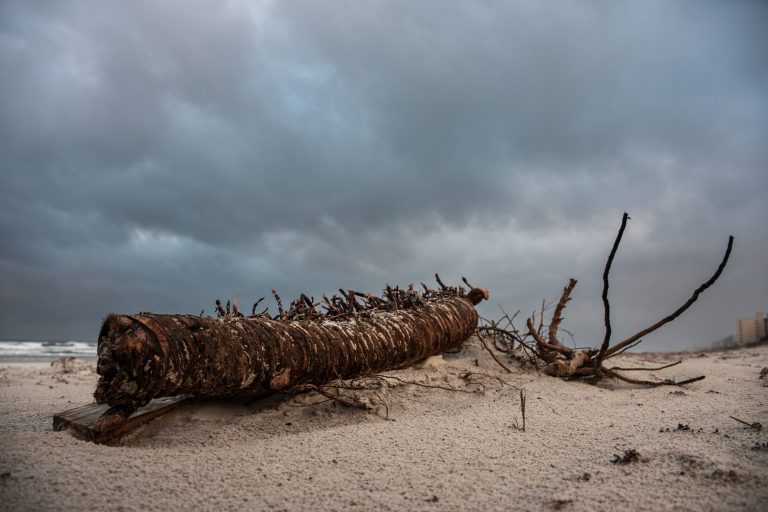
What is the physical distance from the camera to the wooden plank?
2.42 m

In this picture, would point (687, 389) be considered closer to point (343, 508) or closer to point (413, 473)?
point (413, 473)

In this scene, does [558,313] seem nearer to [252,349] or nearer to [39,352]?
[252,349]

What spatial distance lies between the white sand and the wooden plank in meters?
0.07

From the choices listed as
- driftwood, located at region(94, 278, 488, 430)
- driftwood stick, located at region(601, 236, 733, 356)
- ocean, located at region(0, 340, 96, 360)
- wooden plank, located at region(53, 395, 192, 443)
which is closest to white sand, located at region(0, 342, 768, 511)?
wooden plank, located at region(53, 395, 192, 443)

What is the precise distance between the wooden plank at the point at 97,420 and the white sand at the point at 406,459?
7cm

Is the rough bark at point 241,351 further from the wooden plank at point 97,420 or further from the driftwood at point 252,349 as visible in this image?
the wooden plank at point 97,420

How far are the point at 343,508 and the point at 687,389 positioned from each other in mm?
3849

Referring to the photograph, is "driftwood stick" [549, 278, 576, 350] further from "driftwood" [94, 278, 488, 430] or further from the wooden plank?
the wooden plank

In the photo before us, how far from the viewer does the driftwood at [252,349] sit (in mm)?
2328

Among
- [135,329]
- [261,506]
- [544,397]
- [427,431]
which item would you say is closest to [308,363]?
[427,431]

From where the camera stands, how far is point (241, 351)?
274 centimetres

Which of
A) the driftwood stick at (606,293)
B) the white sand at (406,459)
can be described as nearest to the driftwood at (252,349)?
the white sand at (406,459)

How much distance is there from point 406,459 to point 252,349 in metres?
1.19

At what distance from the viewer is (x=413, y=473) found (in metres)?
2.04
